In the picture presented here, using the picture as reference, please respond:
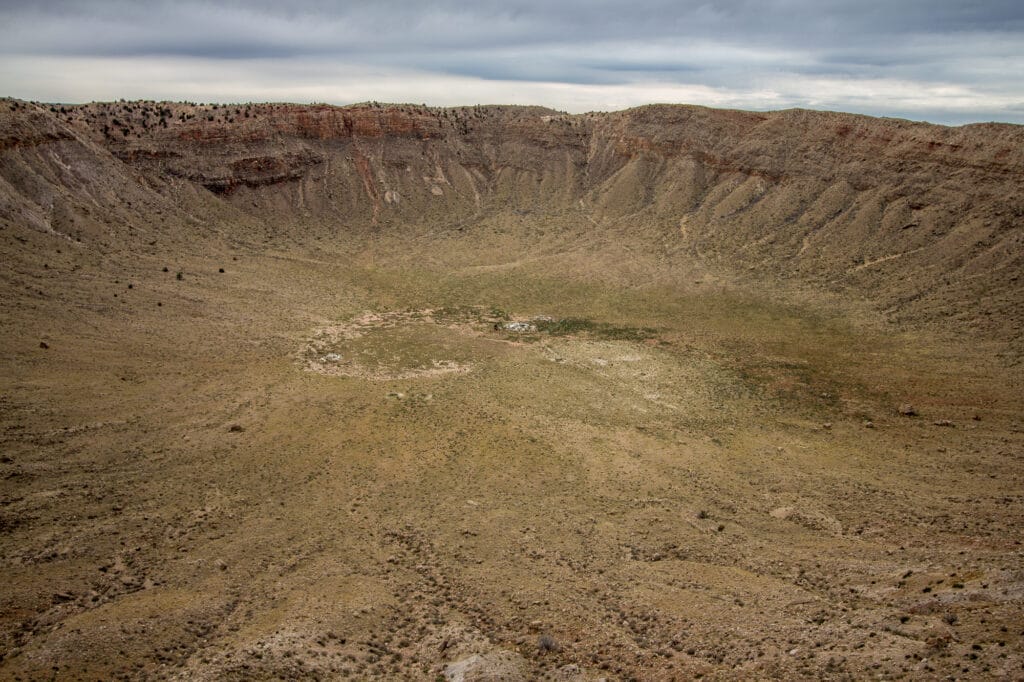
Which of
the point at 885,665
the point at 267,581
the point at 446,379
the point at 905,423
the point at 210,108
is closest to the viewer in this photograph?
the point at 885,665

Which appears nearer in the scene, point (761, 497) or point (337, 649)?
point (337, 649)

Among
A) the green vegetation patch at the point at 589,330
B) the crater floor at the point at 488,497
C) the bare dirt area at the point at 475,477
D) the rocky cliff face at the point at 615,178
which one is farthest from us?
the rocky cliff face at the point at 615,178

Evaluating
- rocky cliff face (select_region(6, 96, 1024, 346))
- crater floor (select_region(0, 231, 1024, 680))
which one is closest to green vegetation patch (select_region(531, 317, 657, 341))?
crater floor (select_region(0, 231, 1024, 680))

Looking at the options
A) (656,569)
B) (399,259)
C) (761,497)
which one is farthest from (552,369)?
(399,259)

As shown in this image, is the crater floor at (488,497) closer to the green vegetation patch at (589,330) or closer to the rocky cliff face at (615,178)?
the green vegetation patch at (589,330)

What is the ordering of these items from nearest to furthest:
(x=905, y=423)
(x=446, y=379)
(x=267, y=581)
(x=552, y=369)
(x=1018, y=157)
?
1. (x=267, y=581)
2. (x=905, y=423)
3. (x=446, y=379)
4. (x=552, y=369)
5. (x=1018, y=157)

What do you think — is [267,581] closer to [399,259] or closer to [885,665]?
[885,665]

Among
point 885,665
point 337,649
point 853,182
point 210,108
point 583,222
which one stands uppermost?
point 210,108

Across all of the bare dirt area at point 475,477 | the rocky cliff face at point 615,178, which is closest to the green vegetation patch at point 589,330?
the bare dirt area at point 475,477
